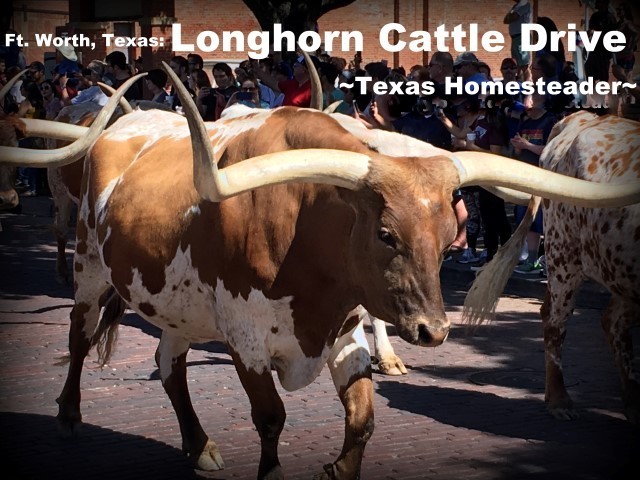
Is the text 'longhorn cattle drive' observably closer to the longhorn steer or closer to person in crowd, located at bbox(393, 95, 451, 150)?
the longhorn steer

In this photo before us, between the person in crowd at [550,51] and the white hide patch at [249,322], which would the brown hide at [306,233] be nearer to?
the white hide patch at [249,322]

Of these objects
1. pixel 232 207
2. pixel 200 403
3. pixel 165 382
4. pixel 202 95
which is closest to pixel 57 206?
pixel 202 95

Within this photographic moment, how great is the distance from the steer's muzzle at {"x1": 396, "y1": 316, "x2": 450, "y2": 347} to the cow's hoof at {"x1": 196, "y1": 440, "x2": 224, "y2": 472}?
75.5 inches

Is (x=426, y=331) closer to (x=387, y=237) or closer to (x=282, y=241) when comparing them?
(x=387, y=237)

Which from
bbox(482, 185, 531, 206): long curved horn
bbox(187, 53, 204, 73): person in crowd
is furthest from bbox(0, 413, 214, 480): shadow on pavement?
bbox(187, 53, 204, 73): person in crowd

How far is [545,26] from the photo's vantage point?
52.2 ft

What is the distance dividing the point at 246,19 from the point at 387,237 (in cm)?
2914

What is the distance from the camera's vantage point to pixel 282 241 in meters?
5.55

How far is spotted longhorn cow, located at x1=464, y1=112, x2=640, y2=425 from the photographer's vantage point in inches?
281

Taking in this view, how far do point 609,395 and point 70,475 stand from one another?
385cm

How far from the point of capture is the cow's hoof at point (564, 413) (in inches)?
296

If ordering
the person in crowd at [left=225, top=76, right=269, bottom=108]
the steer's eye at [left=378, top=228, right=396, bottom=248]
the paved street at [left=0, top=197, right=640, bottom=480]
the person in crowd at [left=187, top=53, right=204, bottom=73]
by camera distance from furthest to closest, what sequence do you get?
the person in crowd at [left=187, top=53, right=204, bottom=73] → the person in crowd at [left=225, top=76, right=269, bottom=108] → the paved street at [left=0, top=197, right=640, bottom=480] → the steer's eye at [left=378, top=228, right=396, bottom=248]

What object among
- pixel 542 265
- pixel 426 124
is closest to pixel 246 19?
pixel 426 124

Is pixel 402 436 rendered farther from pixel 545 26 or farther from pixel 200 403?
pixel 545 26
